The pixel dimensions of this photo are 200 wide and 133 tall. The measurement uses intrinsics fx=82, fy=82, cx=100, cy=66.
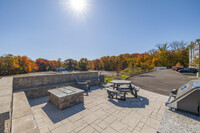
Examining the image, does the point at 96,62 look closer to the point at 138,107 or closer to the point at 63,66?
the point at 63,66

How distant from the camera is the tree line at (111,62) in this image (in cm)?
1848

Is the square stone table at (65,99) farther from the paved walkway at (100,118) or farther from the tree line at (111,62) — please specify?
the tree line at (111,62)

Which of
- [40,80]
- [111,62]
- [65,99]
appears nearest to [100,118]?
[65,99]

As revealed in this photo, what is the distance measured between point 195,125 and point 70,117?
127 inches

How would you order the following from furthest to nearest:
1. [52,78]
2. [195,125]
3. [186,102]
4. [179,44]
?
[179,44] < [52,78] < [186,102] < [195,125]

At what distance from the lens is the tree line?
18.5m

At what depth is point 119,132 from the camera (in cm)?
230

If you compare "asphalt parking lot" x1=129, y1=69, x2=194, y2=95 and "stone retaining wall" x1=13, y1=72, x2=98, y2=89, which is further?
"asphalt parking lot" x1=129, y1=69, x2=194, y2=95

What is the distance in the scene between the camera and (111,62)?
37.3m

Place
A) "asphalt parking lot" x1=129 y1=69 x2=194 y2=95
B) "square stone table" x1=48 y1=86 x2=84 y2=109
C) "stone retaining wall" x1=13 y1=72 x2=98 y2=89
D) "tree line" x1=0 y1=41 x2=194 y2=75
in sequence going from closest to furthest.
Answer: "square stone table" x1=48 y1=86 x2=84 y2=109, "stone retaining wall" x1=13 y1=72 x2=98 y2=89, "asphalt parking lot" x1=129 y1=69 x2=194 y2=95, "tree line" x1=0 y1=41 x2=194 y2=75

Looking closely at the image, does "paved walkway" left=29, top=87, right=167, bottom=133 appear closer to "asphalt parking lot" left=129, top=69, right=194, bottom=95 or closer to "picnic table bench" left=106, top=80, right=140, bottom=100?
"picnic table bench" left=106, top=80, right=140, bottom=100

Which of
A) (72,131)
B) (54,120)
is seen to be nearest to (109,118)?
(72,131)

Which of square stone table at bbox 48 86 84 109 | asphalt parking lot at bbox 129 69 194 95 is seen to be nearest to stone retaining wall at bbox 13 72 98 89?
square stone table at bbox 48 86 84 109

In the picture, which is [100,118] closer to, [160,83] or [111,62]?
[160,83]
